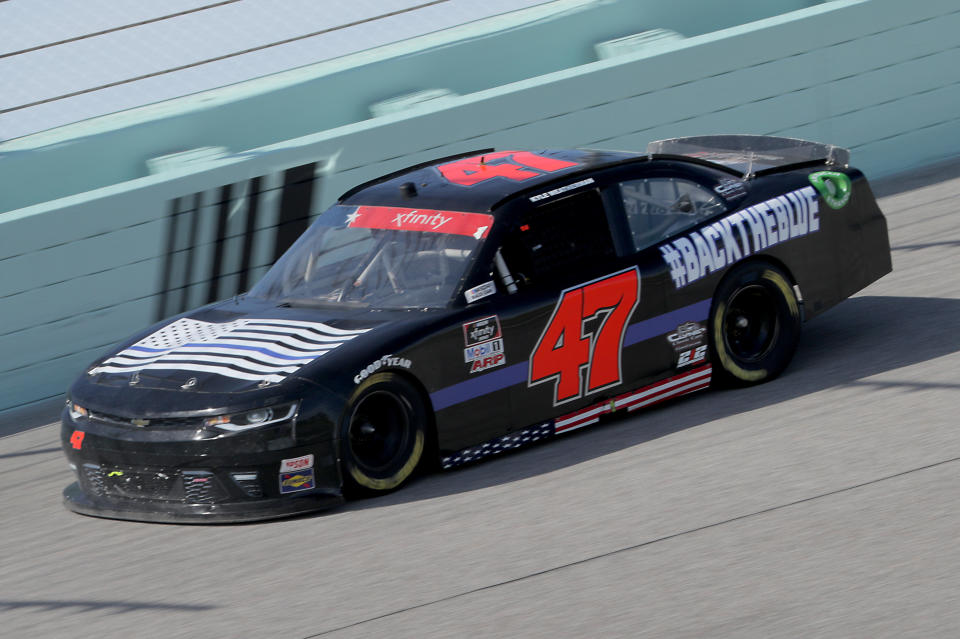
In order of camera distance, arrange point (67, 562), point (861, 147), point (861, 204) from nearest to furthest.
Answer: point (67, 562), point (861, 204), point (861, 147)

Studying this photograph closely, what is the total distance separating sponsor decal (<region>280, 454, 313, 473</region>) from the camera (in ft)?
20.0

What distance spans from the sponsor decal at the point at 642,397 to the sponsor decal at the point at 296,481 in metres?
1.38

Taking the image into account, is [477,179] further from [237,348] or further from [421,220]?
[237,348]

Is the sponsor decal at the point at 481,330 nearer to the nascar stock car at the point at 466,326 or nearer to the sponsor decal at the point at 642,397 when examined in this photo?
the nascar stock car at the point at 466,326

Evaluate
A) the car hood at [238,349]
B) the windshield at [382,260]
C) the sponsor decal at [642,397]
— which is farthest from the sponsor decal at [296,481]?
the sponsor decal at [642,397]

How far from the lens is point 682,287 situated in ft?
24.2

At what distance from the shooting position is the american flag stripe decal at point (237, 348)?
6.30 m

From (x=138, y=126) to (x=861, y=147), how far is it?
6.38 meters

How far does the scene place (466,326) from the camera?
21.8 ft

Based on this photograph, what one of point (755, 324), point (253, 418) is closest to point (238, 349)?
point (253, 418)

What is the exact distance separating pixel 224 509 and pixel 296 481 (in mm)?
330

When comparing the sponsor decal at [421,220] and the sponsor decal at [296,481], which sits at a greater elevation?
the sponsor decal at [421,220]

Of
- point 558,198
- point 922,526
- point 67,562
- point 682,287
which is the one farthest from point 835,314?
point 67,562

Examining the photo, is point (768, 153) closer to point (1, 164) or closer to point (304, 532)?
point (304, 532)
